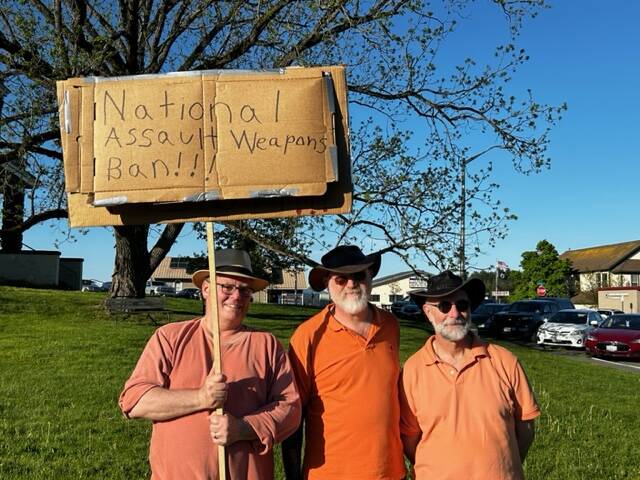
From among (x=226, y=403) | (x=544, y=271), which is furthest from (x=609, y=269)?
(x=226, y=403)

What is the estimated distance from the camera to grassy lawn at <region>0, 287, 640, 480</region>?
5758mm

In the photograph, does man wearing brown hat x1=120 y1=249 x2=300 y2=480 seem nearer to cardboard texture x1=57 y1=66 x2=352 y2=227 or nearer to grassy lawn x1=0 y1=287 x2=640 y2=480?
cardboard texture x1=57 y1=66 x2=352 y2=227

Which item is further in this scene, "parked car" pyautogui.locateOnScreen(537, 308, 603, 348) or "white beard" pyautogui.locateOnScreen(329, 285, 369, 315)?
"parked car" pyautogui.locateOnScreen(537, 308, 603, 348)

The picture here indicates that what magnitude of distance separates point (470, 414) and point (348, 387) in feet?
2.00

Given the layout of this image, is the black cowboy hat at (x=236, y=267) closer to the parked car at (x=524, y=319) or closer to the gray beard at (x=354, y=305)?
the gray beard at (x=354, y=305)

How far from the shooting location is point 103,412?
721 cm

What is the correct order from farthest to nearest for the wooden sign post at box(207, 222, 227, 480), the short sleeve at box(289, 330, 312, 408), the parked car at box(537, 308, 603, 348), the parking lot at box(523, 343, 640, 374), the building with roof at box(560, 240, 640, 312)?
the building with roof at box(560, 240, 640, 312) → the parked car at box(537, 308, 603, 348) → the parking lot at box(523, 343, 640, 374) → the short sleeve at box(289, 330, 312, 408) → the wooden sign post at box(207, 222, 227, 480)

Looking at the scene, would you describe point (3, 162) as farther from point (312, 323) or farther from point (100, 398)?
point (312, 323)

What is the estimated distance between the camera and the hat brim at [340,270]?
353 centimetres

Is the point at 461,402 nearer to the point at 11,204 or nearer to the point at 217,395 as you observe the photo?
the point at 217,395

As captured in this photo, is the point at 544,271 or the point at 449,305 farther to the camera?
the point at 544,271

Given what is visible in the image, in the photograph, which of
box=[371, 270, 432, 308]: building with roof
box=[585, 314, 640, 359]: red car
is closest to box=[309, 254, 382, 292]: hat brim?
box=[585, 314, 640, 359]: red car

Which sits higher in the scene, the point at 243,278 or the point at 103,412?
the point at 243,278

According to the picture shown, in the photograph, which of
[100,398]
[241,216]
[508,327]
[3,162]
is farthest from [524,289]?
[241,216]
